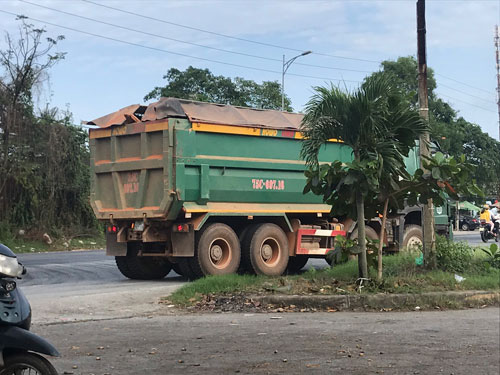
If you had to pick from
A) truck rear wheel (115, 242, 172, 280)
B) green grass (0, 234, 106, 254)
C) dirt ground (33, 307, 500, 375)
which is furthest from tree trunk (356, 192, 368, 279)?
green grass (0, 234, 106, 254)

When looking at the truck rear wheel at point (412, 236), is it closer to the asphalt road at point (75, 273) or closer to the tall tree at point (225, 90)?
the asphalt road at point (75, 273)

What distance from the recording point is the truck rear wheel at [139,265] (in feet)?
51.1

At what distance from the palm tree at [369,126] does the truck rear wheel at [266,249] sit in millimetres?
3353

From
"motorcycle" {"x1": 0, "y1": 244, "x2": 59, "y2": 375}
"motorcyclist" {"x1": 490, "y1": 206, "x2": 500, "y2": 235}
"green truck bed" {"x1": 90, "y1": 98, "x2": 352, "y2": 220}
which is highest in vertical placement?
"green truck bed" {"x1": 90, "y1": 98, "x2": 352, "y2": 220}

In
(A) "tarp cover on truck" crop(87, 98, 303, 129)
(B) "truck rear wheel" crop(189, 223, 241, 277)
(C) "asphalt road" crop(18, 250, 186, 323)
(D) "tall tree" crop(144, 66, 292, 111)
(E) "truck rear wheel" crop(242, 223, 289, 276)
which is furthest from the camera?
(D) "tall tree" crop(144, 66, 292, 111)

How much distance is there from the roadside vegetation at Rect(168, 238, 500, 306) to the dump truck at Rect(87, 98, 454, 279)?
84.7 inches

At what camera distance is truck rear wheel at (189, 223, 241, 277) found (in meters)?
14.1

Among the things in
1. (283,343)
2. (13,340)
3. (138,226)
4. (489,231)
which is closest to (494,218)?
(489,231)

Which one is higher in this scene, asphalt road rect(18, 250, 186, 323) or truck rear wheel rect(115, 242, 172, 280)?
truck rear wheel rect(115, 242, 172, 280)

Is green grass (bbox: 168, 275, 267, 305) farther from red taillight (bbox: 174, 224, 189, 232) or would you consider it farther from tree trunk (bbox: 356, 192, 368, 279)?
red taillight (bbox: 174, 224, 189, 232)

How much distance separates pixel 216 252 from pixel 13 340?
10.1 metres

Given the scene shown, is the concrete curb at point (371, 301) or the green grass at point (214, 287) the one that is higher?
the green grass at point (214, 287)

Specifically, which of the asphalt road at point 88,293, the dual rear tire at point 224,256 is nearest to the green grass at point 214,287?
the asphalt road at point 88,293

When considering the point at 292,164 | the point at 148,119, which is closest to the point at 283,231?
the point at 292,164
